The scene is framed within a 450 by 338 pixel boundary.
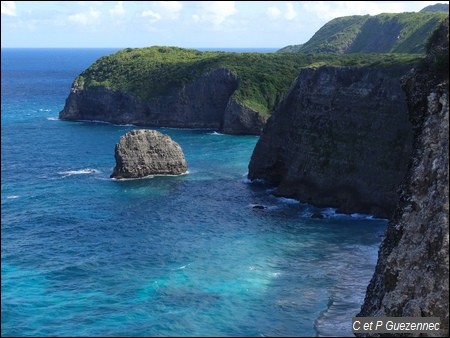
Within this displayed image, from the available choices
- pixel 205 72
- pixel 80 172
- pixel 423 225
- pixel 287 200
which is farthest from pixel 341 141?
pixel 205 72

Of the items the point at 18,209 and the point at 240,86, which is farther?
the point at 240,86

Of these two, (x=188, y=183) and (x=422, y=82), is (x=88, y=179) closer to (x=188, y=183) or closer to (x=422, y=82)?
(x=188, y=183)

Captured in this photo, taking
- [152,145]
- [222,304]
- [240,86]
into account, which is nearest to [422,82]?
[222,304]

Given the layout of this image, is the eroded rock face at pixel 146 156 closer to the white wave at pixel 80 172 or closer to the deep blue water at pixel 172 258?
the deep blue water at pixel 172 258

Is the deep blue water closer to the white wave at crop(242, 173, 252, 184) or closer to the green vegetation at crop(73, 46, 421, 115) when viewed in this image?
the white wave at crop(242, 173, 252, 184)

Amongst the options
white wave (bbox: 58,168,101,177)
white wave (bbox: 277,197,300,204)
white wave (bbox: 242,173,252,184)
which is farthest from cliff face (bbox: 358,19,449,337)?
white wave (bbox: 58,168,101,177)

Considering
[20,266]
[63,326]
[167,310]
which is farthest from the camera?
[20,266]

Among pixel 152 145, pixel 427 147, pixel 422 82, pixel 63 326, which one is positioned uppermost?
pixel 422 82
